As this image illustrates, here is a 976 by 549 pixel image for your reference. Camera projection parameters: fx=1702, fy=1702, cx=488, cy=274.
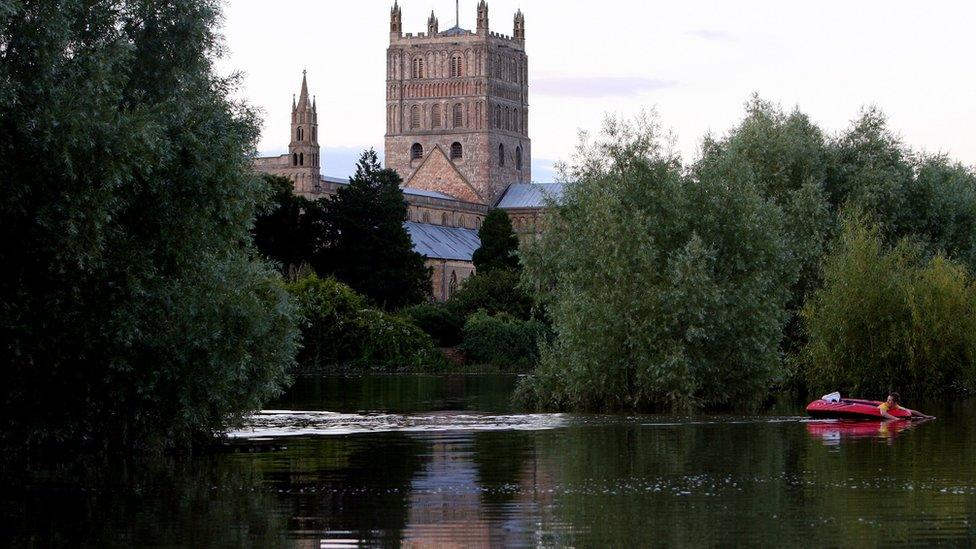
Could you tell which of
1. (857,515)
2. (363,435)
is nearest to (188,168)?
(363,435)

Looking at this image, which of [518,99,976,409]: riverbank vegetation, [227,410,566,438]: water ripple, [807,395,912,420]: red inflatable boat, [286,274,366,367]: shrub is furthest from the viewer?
[286,274,366,367]: shrub

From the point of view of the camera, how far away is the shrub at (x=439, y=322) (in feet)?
294

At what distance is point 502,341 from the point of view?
87.2 metres

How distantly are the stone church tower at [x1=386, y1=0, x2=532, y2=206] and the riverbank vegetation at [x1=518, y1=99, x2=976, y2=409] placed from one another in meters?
123

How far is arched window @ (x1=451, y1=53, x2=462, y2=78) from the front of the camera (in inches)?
7308

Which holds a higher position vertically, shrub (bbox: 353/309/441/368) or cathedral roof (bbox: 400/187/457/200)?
cathedral roof (bbox: 400/187/457/200)

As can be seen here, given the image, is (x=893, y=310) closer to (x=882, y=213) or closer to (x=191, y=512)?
(x=882, y=213)

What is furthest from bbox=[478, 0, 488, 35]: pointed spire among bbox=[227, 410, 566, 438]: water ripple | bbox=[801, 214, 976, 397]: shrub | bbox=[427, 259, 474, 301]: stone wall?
bbox=[227, 410, 566, 438]: water ripple

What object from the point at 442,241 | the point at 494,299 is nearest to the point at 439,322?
the point at 494,299

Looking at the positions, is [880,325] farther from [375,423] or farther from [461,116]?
[461,116]

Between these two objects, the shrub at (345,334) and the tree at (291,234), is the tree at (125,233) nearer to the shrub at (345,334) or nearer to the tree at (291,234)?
the shrub at (345,334)

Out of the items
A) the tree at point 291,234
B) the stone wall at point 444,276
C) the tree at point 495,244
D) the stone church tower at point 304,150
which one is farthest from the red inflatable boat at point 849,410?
the stone church tower at point 304,150

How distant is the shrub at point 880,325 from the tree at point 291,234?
49014 millimetres

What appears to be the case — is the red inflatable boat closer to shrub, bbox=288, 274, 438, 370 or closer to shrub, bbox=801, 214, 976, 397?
shrub, bbox=801, 214, 976, 397
